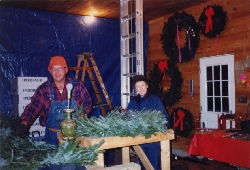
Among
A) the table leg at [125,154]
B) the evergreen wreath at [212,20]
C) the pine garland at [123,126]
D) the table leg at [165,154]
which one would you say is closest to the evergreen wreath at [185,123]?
the evergreen wreath at [212,20]

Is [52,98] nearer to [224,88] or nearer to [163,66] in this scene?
[224,88]

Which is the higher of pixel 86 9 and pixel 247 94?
pixel 86 9

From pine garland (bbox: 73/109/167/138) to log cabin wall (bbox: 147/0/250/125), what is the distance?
357 cm

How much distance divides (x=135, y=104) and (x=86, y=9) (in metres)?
Result: 3.49

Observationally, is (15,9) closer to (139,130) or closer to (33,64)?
(33,64)

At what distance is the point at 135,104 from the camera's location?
146 inches

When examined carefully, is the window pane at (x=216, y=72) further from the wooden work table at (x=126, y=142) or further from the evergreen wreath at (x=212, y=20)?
the wooden work table at (x=126, y=142)

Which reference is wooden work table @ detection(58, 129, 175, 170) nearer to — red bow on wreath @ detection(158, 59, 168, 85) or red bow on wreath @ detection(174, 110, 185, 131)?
red bow on wreath @ detection(174, 110, 185, 131)

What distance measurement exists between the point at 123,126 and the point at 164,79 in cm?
520

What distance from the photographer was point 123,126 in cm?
239

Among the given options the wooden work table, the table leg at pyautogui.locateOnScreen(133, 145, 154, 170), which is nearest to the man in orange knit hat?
the table leg at pyautogui.locateOnScreen(133, 145, 154, 170)

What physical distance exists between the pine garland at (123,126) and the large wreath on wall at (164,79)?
437 cm

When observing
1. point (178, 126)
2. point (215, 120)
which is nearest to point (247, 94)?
point (215, 120)

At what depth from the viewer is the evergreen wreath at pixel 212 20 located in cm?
578
